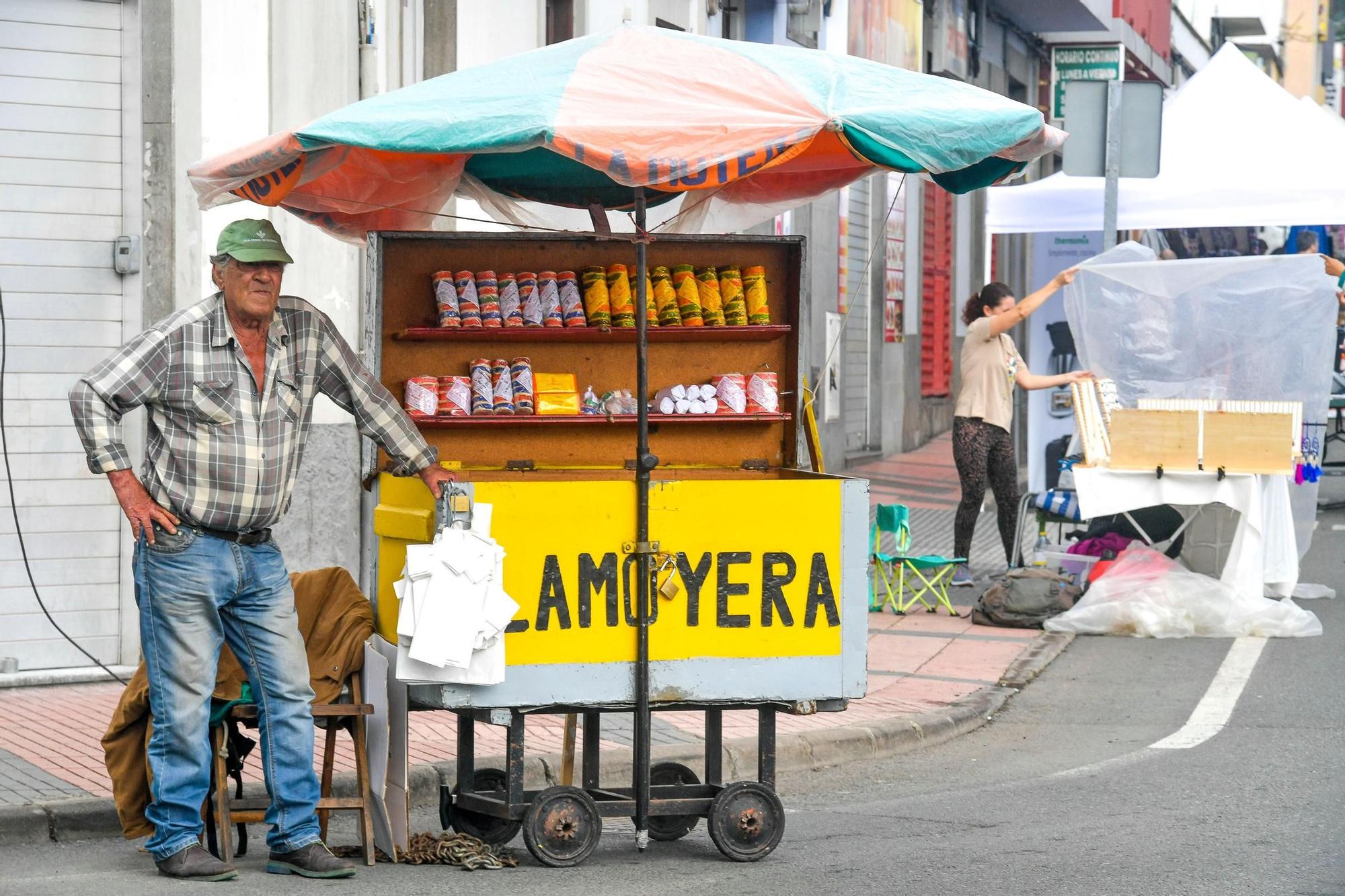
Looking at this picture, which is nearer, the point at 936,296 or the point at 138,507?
the point at 138,507

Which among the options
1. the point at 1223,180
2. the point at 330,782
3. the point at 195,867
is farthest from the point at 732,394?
the point at 1223,180

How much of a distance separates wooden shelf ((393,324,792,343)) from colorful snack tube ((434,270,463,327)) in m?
0.03

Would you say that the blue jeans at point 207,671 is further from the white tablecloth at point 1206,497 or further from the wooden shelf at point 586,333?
the white tablecloth at point 1206,497

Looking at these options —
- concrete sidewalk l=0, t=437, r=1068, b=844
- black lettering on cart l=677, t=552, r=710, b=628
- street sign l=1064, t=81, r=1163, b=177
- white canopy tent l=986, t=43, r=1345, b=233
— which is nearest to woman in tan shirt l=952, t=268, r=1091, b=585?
street sign l=1064, t=81, r=1163, b=177

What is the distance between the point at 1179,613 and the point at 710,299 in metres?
4.85

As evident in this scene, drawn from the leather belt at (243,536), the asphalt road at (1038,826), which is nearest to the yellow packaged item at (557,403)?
the leather belt at (243,536)

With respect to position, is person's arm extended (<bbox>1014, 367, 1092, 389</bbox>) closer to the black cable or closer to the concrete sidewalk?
the concrete sidewalk

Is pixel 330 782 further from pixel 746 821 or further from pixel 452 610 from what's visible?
pixel 746 821

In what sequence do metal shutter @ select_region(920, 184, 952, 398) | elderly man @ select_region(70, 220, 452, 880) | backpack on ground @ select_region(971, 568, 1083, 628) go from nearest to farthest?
elderly man @ select_region(70, 220, 452, 880) → backpack on ground @ select_region(971, 568, 1083, 628) → metal shutter @ select_region(920, 184, 952, 398)

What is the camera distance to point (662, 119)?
5230 millimetres

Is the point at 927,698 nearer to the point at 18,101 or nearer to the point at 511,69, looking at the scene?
the point at 511,69

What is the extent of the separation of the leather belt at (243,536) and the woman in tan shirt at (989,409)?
6683 mm

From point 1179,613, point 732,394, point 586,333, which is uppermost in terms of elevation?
point 586,333

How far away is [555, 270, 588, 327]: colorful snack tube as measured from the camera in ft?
22.2
